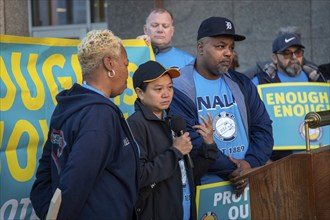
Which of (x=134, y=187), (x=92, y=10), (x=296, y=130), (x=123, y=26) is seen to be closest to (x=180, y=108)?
(x=134, y=187)

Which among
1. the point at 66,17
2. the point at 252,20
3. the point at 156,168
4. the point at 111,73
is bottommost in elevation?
the point at 156,168

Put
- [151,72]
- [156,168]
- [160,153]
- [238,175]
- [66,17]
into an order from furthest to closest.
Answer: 1. [66,17]
2. [238,175]
3. [151,72]
4. [160,153]
5. [156,168]

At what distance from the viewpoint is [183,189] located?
15.0 ft

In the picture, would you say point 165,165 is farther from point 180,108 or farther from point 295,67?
point 295,67

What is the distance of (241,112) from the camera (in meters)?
5.18

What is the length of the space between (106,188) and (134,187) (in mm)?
183

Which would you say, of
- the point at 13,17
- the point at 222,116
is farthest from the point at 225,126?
the point at 13,17

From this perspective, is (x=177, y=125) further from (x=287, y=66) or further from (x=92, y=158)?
(x=287, y=66)

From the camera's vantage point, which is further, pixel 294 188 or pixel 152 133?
pixel 152 133

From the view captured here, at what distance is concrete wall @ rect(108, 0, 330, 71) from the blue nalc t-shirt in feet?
15.6

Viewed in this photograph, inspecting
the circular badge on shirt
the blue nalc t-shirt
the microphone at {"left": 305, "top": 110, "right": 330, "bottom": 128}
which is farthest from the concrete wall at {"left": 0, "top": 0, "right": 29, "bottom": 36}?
the microphone at {"left": 305, "top": 110, "right": 330, "bottom": 128}

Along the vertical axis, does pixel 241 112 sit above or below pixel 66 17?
below

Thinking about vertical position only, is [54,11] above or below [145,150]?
above

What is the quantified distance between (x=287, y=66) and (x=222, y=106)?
1.82m
